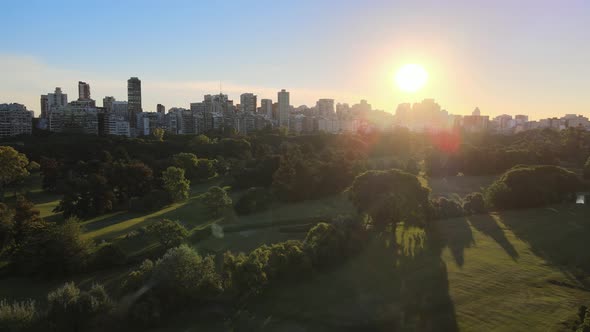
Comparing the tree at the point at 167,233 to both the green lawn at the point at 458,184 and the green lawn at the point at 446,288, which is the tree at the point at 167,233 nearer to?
the green lawn at the point at 446,288

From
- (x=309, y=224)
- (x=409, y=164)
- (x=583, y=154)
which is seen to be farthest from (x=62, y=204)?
(x=583, y=154)

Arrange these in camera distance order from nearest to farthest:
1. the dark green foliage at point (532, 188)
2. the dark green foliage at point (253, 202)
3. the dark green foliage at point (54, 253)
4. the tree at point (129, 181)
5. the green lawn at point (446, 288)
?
1. the green lawn at point (446, 288)
2. the dark green foliage at point (54, 253)
3. the dark green foliage at point (532, 188)
4. the dark green foliage at point (253, 202)
5. the tree at point (129, 181)

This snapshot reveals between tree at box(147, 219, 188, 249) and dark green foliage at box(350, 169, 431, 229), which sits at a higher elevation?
dark green foliage at box(350, 169, 431, 229)

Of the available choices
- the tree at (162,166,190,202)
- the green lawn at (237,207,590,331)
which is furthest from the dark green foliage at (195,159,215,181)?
the green lawn at (237,207,590,331)

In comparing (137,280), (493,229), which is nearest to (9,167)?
(137,280)

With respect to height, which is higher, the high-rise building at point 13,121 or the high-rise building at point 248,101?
the high-rise building at point 248,101

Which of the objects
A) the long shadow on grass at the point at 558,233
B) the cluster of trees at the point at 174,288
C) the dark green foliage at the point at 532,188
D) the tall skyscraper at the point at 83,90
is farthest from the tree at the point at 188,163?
the tall skyscraper at the point at 83,90

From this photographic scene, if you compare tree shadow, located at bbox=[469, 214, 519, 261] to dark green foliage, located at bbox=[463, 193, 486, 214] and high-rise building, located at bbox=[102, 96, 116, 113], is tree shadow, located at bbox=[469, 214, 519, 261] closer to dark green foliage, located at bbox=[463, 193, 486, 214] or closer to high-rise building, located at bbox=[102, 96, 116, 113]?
dark green foliage, located at bbox=[463, 193, 486, 214]
